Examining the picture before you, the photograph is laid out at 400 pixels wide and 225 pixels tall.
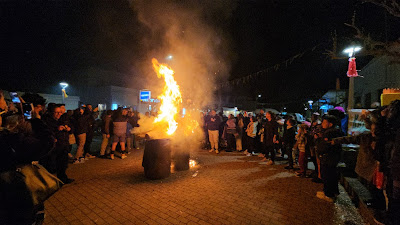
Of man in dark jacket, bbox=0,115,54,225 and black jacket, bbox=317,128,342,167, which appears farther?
black jacket, bbox=317,128,342,167

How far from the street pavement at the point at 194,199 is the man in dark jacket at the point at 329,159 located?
9.6 inches

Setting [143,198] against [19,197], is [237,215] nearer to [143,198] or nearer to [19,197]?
[143,198]

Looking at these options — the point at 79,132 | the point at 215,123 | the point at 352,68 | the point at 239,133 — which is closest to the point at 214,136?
the point at 215,123

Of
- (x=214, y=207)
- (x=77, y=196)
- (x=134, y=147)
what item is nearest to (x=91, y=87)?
(x=134, y=147)

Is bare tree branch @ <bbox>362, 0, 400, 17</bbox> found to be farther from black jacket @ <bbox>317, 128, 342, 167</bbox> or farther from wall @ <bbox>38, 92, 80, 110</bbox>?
wall @ <bbox>38, 92, 80, 110</bbox>

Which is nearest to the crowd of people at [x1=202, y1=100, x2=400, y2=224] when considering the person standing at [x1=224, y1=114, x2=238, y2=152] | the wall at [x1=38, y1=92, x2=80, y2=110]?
the person standing at [x1=224, y1=114, x2=238, y2=152]

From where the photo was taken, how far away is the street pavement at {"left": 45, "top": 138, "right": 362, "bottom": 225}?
379 cm

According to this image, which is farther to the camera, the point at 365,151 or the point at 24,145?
the point at 365,151

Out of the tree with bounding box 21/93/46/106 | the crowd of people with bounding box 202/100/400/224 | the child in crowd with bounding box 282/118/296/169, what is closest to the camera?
the crowd of people with bounding box 202/100/400/224

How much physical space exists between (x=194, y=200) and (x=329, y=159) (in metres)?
3.30

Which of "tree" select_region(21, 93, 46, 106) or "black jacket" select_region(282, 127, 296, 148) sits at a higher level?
"tree" select_region(21, 93, 46, 106)

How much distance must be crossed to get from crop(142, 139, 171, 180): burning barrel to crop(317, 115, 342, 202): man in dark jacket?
4074mm

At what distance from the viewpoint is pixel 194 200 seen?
177 inches

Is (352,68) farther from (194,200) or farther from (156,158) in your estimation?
(156,158)
